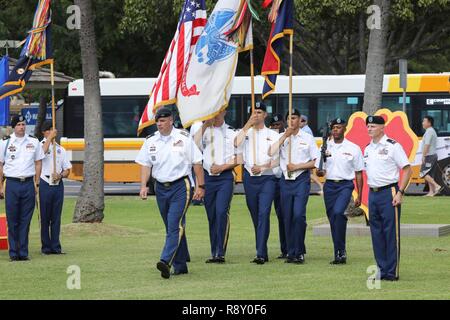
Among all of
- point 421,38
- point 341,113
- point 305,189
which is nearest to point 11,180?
point 305,189

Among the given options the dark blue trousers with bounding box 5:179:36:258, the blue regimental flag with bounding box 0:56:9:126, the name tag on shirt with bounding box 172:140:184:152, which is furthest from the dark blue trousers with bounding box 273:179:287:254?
the blue regimental flag with bounding box 0:56:9:126

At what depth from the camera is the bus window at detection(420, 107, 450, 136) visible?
30.4m

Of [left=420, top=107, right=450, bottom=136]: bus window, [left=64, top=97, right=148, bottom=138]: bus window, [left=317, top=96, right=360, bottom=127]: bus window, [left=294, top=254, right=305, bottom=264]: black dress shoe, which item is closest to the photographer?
[left=294, top=254, right=305, bottom=264]: black dress shoe

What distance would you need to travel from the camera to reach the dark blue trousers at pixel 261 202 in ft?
50.8

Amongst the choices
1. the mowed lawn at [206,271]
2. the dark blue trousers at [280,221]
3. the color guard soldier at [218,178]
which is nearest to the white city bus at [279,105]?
the mowed lawn at [206,271]

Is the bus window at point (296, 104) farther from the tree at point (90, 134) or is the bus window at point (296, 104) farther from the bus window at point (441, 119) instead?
the tree at point (90, 134)

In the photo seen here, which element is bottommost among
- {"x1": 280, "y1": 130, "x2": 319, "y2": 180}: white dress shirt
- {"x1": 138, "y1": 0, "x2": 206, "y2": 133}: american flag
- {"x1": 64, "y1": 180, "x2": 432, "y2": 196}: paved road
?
{"x1": 64, "y1": 180, "x2": 432, "y2": 196}: paved road

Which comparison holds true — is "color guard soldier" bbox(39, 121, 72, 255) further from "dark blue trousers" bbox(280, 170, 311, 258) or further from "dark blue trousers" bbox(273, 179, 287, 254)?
"dark blue trousers" bbox(280, 170, 311, 258)

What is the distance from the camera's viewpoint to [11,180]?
16.4 m

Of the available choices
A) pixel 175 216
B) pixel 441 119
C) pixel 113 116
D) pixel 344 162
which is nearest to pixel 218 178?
pixel 344 162

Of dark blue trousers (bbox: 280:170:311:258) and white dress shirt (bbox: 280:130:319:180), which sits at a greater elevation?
Answer: white dress shirt (bbox: 280:130:319:180)

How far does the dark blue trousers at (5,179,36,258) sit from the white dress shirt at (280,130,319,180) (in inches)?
133

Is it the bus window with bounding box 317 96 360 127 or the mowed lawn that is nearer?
the mowed lawn
